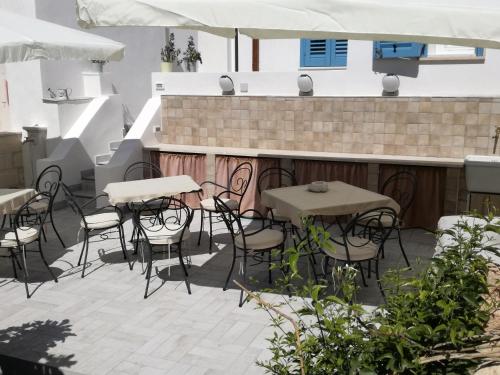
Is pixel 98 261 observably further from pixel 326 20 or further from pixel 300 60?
pixel 300 60

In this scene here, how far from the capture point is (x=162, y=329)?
5.25 m

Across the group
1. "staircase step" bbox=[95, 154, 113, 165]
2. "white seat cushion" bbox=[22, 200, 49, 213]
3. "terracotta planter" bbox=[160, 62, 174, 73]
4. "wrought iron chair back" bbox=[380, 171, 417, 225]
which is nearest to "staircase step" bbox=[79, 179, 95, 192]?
"staircase step" bbox=[95, 154, 113, 165]

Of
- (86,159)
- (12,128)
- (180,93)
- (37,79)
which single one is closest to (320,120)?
(180,93)

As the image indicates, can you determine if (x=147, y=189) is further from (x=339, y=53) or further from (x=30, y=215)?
(x=339, y=53)

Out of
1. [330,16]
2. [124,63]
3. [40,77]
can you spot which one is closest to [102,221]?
[330,16]

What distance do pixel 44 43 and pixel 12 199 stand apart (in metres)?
2.00

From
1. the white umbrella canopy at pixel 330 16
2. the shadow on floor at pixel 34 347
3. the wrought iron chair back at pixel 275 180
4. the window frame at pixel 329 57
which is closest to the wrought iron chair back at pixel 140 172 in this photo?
the wrought iron chair back at pixel 275 180

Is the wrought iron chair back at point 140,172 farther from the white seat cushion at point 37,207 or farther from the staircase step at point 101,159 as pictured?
the white seat cushion at point 37,207

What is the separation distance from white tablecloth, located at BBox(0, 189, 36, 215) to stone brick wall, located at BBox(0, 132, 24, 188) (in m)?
4.45

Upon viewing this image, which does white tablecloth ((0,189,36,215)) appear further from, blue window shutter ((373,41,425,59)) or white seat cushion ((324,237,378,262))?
blue window shutter ((373,41,425,59))

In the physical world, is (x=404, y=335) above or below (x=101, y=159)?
above

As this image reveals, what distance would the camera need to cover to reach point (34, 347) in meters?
4.92

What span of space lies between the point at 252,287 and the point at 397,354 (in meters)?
4.09

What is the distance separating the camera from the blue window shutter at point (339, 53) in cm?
1048
